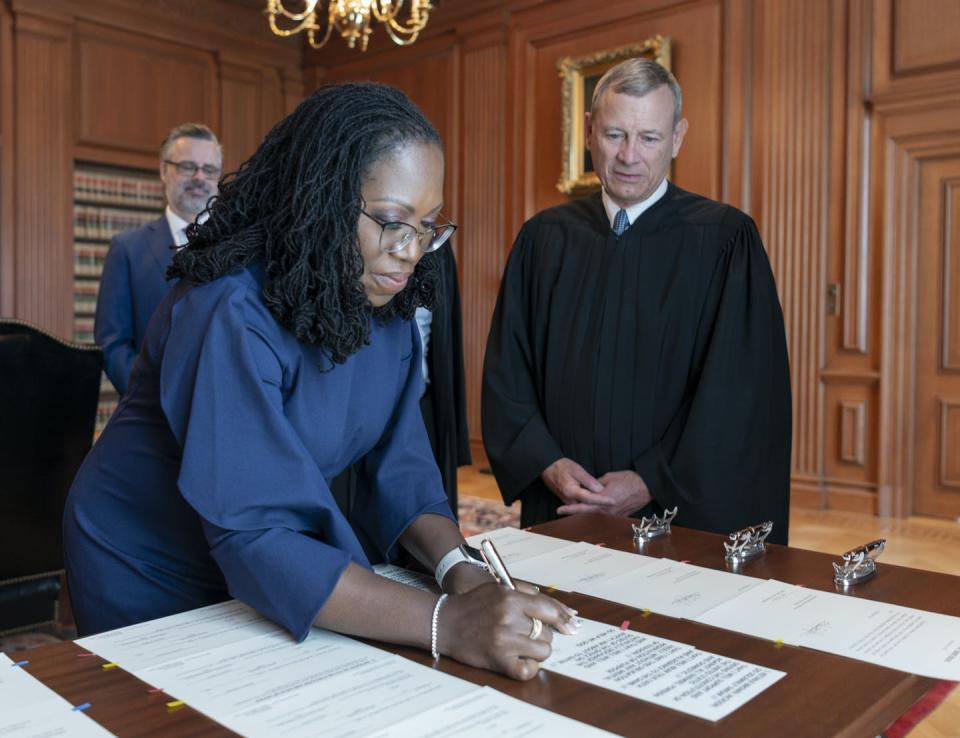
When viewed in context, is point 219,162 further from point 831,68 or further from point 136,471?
point 831,68

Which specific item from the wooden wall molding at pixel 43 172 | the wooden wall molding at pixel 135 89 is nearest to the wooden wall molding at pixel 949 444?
the wooden wall molding at pixel 135 89

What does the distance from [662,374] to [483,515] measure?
146 inches

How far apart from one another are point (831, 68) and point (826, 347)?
184cm

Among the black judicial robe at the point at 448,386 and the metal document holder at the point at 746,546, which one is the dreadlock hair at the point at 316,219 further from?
the black judicial robe at the point at 448,386

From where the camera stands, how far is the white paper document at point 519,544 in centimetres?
153

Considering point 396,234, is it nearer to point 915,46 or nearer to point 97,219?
point 915,46

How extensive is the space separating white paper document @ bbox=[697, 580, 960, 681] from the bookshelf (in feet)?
25.9

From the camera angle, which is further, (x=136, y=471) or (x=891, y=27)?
(x=891, y=27)

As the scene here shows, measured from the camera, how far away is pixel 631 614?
4.06ft

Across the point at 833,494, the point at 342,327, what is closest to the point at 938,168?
the point at 833,494

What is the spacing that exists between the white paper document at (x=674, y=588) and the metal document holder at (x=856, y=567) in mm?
123

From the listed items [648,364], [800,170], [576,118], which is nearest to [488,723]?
[648,364]

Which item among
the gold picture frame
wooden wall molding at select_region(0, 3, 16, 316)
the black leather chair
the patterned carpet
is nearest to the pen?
the black leather chair

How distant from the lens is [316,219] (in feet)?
4.00
